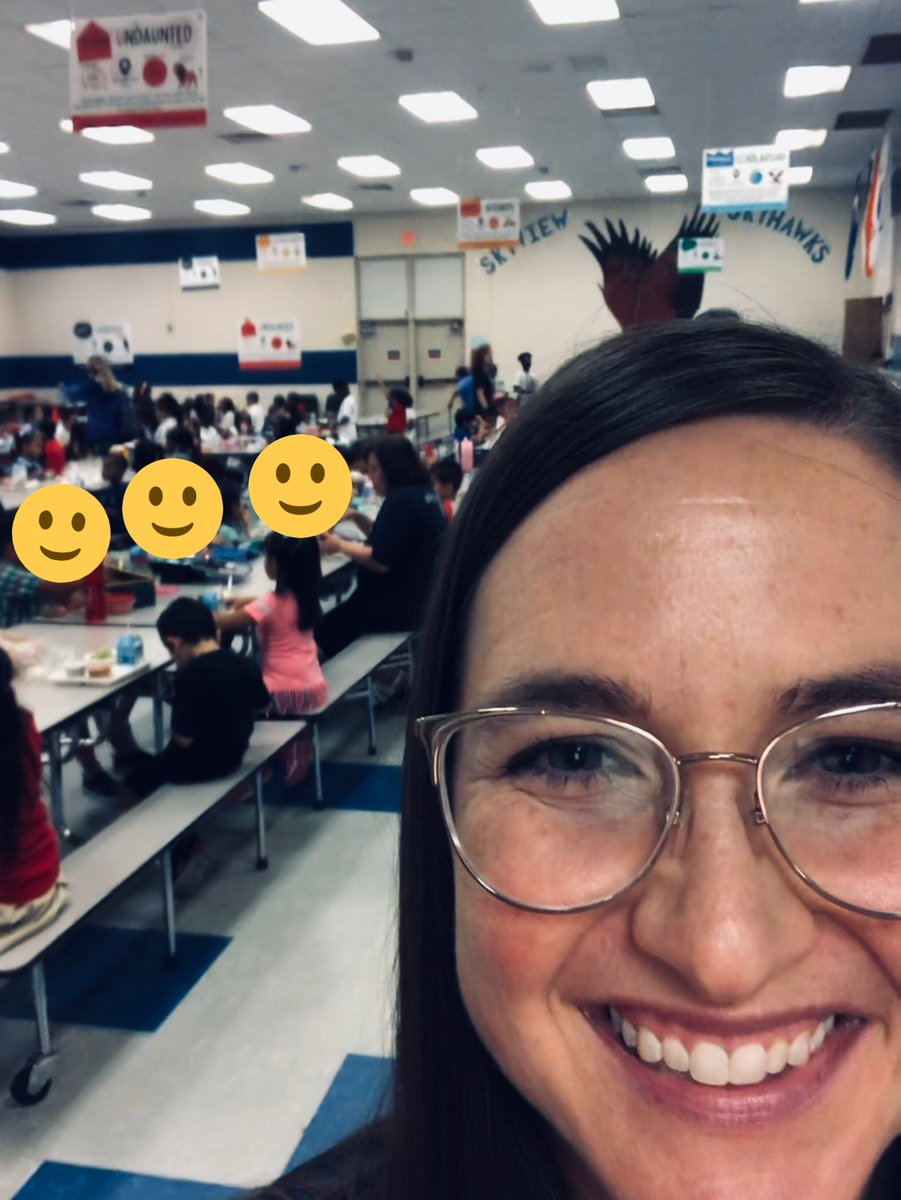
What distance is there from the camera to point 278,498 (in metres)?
2.56

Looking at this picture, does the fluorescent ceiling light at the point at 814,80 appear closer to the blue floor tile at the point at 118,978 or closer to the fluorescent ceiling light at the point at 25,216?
the blue floor tile at the point at 118,978

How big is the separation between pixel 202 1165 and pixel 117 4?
6.31 metres

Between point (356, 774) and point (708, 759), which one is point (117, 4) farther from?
point (708, 759)

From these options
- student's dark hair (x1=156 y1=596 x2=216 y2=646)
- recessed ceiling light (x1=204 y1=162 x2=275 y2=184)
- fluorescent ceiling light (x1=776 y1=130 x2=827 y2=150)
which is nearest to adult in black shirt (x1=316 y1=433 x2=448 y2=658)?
student's dark hair (x1=156 y1=596 x2=216 y2=646)

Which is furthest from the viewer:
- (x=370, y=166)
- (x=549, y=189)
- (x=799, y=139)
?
(x=549, y=189)

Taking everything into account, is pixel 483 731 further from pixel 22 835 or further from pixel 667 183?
pixel 667 183

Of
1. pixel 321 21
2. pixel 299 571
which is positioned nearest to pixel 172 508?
pixel 299 571

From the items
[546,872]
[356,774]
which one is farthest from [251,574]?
[546,872]

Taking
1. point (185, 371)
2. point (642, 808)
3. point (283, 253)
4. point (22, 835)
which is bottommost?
point (22, 835)

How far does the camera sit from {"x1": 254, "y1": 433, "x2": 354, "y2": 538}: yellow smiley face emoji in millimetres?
2479

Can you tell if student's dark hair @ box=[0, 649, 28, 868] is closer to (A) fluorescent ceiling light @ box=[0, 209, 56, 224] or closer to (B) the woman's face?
(B) the woman's face

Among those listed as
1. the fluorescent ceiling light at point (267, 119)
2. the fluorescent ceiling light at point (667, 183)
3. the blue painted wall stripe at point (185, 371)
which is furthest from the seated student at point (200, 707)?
the blue painted wall stripe at point (185, 371)

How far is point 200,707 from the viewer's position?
3.71 m

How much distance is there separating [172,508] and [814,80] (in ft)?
26.5
